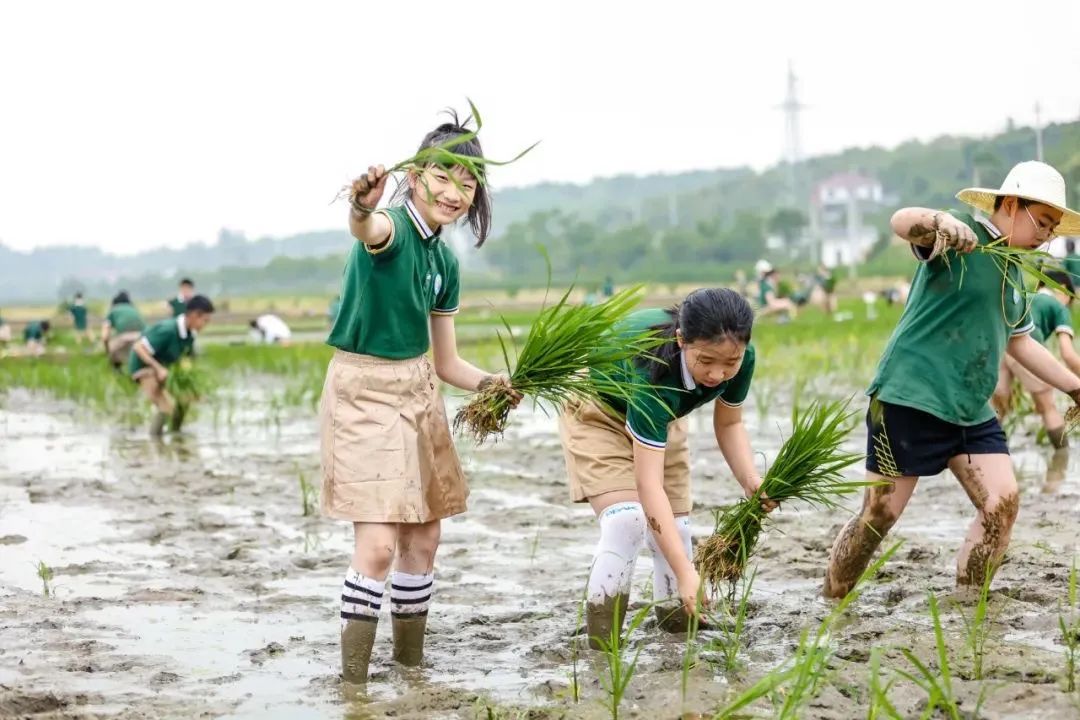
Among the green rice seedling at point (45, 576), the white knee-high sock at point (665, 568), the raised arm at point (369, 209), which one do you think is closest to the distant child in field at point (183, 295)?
the green rice seedling at point (45, 576)

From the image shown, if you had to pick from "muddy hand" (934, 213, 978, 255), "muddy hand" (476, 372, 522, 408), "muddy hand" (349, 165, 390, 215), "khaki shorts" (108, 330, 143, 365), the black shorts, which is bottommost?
the black shorts

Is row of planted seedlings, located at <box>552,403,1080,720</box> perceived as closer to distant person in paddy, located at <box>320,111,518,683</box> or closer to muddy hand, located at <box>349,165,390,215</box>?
distant person in paddy, located at <box>320,111,518,683</box>

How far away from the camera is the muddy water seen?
351cm

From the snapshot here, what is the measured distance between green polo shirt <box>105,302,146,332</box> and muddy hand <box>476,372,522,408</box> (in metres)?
9.86

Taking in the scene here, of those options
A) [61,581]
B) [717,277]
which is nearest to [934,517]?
[61,581]

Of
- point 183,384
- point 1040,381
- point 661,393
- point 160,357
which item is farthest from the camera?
point 160,357

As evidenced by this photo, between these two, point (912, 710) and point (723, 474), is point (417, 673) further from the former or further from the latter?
point (723, 474)

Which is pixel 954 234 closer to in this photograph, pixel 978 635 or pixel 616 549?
pixel 978 635

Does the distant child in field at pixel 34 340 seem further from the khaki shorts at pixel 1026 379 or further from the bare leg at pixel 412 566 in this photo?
the bare leg at pixel 412 566

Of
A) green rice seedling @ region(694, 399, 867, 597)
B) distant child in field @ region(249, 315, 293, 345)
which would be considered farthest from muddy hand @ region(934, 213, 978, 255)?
distant child in field @ region(249, 315, 293, 345)

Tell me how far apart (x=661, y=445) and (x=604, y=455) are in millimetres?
338

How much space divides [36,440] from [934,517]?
686cm

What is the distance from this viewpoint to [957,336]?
409 cm

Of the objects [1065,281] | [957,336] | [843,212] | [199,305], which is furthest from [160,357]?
[843,212]
